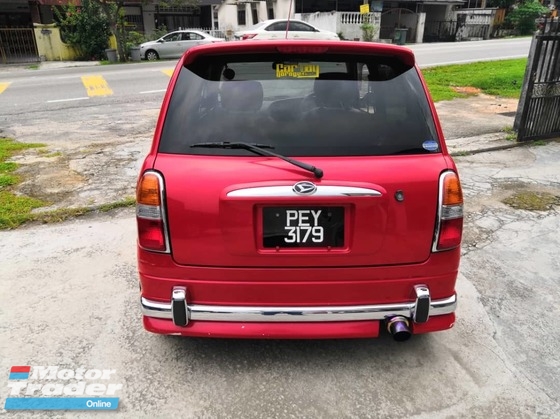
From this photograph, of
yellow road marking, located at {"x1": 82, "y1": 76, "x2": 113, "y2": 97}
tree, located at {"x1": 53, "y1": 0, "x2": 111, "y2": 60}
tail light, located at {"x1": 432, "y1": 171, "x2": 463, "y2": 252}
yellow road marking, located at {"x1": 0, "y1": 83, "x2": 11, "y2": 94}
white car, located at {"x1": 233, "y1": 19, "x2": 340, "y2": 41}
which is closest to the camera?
tail light, located at {"x1": 432, "y1": 171, "x2": 463, "y2": 252}

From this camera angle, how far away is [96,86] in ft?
46.6

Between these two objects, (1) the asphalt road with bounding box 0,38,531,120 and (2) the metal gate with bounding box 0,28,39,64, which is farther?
(2) the metal gate with bounding box 0,28,39,64

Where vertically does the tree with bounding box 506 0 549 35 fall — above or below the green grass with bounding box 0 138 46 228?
above

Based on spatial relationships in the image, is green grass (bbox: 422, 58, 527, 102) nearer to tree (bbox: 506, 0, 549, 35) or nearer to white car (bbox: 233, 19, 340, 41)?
white car (bbox: 233, 19, 340, 41)

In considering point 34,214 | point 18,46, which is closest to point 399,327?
point 34,214

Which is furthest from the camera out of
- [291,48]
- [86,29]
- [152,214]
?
[86,29]

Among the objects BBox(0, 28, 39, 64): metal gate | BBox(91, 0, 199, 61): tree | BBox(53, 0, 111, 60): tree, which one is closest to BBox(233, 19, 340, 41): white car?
BBox(91, 0, 199, 61): tree

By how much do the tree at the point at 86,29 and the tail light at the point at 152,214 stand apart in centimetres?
2369

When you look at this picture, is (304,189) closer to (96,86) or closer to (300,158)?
(300,158)

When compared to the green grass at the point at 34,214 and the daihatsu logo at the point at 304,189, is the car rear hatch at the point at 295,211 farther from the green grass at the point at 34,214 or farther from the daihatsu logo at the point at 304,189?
the green grass at the point at 34,214

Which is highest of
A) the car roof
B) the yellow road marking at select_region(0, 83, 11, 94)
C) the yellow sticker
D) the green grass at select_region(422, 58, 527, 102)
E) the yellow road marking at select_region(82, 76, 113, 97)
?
the car roof

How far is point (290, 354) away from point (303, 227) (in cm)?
96

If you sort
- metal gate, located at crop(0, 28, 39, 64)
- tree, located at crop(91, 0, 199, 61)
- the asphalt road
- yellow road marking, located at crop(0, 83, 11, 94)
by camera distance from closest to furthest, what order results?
the asphalt road < yellow road marking, located at crop(0, 83, 11, 94) < tree, located at crop(91, 0, 199, 61) < metal gate, located at crop(0, 28, 39, 64)

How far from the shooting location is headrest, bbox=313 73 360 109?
261 centimetres
